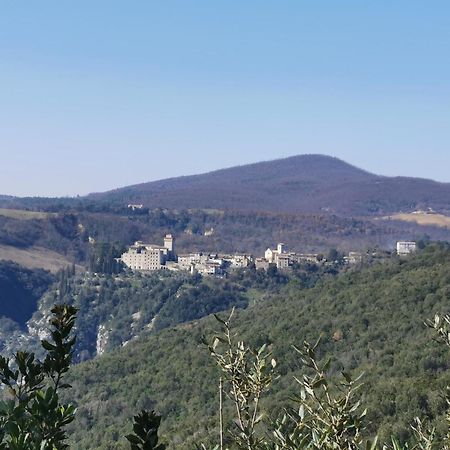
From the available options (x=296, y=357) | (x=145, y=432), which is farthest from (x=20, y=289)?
(x=145, y=432)

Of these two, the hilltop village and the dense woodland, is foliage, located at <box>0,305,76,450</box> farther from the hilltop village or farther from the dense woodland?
the dense woodland

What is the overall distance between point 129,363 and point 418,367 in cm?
1734

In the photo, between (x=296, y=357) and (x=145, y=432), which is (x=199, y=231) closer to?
(x=296, y=357)

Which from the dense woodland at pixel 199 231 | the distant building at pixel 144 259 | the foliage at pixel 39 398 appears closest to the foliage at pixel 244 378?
the foliage at pixel 39 398

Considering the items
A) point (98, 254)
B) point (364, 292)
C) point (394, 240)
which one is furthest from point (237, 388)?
point (394, 240)

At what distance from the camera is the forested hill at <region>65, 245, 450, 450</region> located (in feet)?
74.5

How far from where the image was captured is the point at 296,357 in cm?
2538

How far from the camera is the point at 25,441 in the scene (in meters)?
3.35

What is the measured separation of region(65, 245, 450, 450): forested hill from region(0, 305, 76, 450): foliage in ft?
49.1

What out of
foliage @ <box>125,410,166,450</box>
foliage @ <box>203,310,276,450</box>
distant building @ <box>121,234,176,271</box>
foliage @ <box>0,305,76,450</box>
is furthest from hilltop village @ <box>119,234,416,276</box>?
foliage @ <box>203,310,276,450</box>

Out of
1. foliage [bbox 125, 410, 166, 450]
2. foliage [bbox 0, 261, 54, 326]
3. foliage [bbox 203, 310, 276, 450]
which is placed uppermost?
foliage [bbox 203, 310, 276, 450]

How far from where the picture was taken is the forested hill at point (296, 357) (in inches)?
894

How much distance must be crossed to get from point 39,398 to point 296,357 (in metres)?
22.1

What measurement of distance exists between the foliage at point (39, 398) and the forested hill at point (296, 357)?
1498 centimetres
